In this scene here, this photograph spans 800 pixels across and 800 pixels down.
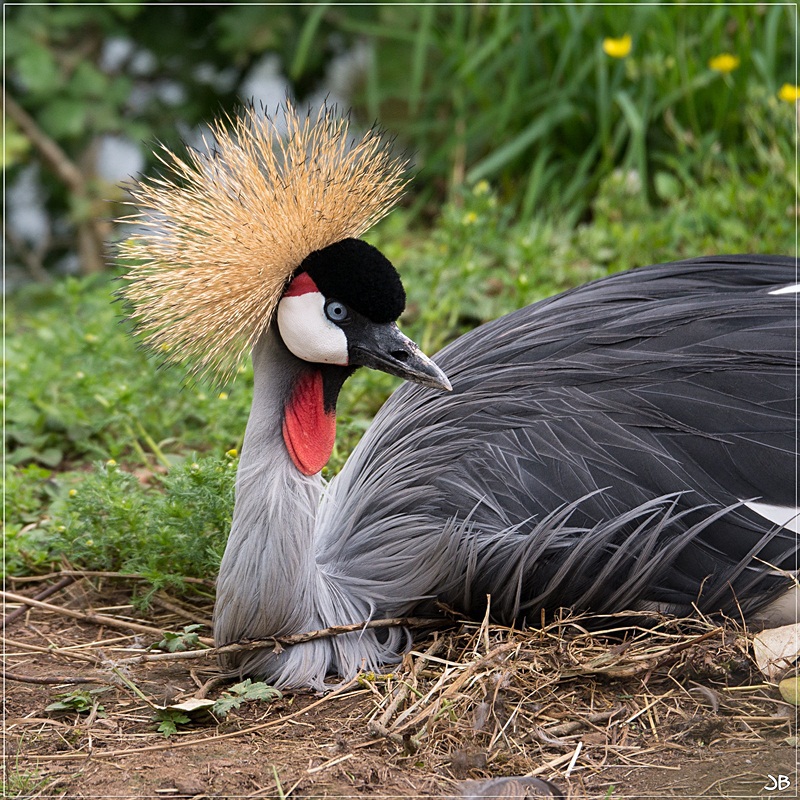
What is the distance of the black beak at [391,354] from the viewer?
173cm

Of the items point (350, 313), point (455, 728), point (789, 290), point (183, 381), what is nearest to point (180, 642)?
point (183, 381)

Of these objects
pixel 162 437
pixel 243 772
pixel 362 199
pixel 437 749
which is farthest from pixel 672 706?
pixel 162 437

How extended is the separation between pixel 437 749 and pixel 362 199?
0.91 meters

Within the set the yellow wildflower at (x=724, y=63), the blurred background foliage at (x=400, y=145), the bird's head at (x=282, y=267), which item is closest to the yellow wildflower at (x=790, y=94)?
the blurred background foliage at (x=400, y=145)

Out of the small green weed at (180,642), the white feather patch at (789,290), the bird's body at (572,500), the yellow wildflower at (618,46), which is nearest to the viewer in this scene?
the bird's body at (572,500)

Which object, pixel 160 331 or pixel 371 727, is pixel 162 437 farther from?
pixel 371 727

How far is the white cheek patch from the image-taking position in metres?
1.72

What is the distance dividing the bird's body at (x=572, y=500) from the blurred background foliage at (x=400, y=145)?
0.35m

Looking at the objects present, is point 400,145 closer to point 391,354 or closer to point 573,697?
point 391,354

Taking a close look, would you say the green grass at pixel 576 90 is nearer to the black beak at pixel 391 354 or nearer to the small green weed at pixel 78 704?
the black beak at pixel 391 354

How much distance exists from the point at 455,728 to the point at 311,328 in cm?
67

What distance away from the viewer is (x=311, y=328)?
1.72 metres

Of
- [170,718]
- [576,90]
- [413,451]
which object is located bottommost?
[170,718]

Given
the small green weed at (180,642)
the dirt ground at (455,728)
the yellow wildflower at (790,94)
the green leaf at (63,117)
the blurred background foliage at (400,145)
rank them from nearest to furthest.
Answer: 1. the dirt ground at (455,728)
2. the small green weed at (180,642)
3. the blurred background foliage at (400,145)
4. the yellow wildflower at (790,94)
5. the green leaf at (63,117)
